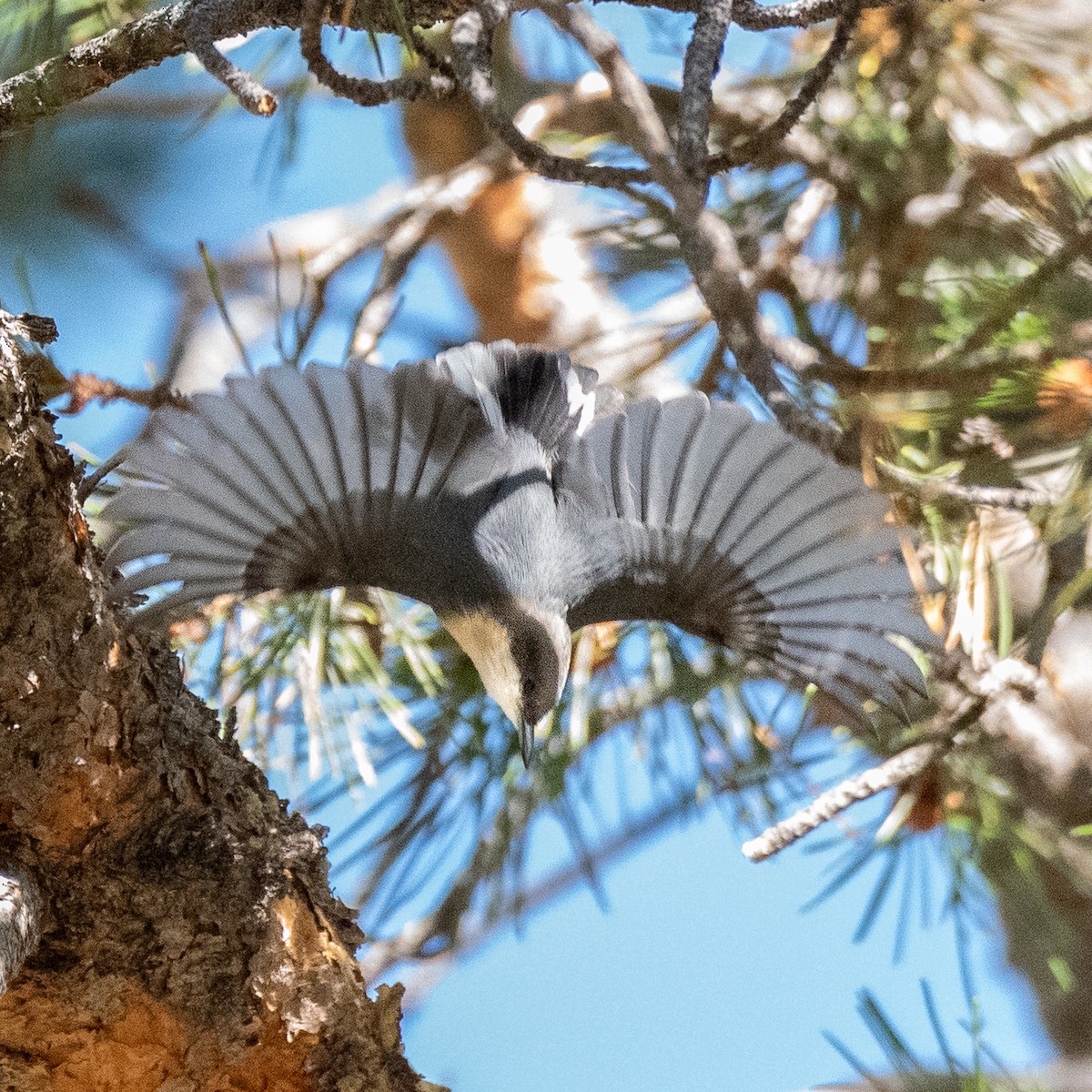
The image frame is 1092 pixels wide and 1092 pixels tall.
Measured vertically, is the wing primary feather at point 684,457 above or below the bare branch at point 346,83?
below

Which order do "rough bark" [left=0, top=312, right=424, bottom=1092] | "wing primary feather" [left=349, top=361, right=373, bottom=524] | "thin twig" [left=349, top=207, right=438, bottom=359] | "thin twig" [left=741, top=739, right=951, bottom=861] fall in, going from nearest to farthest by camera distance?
"rough bark" [left=0, top=312, right=424, bottom=1092] → "thin twig" [left=741, top=739, right=951, bottom=861] → "wing primary feather" [left=349, top=361, right=373, bottom=524] → "thin twig" [left=349, top=207, right=438, bottom=359]

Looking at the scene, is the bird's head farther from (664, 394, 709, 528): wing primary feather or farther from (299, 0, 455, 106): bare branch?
(299, 0, 455, 106): bare branch

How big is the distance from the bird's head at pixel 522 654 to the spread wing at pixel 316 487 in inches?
1.1

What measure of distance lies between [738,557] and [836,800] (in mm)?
198

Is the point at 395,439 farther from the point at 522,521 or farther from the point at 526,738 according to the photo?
the point at 526,738

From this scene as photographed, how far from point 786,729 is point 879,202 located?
49 cm

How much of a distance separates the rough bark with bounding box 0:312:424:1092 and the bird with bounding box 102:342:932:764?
0.16 meters

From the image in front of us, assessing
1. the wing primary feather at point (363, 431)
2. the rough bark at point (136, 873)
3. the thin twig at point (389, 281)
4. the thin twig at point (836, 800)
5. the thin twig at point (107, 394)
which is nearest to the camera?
the rough bark at point (136, 873)

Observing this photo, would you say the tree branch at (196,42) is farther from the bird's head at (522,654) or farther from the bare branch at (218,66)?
the bird's head at (522,654)

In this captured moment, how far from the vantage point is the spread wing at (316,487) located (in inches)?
30.6

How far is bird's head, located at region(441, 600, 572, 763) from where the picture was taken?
83cm

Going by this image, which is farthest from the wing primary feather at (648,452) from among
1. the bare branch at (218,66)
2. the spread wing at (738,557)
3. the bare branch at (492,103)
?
the bare branch at (218,66)

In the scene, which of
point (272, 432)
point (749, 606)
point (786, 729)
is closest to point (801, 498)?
point (749, 606)

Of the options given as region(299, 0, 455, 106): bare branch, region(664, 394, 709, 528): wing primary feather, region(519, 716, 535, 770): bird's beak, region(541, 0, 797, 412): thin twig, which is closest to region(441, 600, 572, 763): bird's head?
region(519, 716, 535, 770): bird's beak
